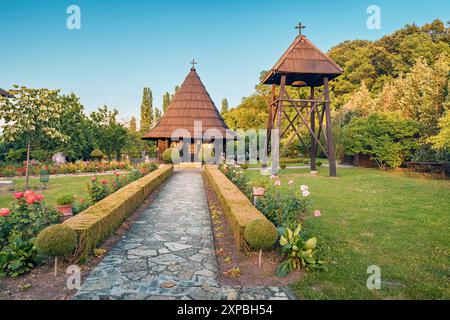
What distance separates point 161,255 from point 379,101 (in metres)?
34.3

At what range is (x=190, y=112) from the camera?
1125 inches

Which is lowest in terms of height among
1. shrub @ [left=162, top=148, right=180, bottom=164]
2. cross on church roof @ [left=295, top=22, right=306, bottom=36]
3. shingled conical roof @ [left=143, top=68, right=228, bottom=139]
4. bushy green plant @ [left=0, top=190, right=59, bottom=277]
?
bushy green plant @ [left=0, top=190, right=59, bottom=277]

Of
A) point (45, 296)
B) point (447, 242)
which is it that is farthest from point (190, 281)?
point (447, 242)

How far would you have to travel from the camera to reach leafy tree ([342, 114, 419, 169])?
24.0 meters

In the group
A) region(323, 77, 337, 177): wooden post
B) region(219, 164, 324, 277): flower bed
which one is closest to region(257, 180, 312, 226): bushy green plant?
region(219, 164, 324, 277): flower bed

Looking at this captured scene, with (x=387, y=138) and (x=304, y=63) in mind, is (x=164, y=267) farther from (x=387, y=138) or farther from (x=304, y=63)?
(x=387, y=138)

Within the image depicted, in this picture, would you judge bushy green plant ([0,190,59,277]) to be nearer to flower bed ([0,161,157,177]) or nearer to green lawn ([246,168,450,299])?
green lawn ([246,168,450,299])

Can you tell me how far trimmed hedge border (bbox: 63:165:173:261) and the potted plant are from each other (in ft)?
3.34

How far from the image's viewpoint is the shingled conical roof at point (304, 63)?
17.1 m

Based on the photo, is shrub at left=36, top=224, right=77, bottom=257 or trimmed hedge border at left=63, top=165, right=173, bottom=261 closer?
shrub at left=36, top=224, right=77, bottom=257

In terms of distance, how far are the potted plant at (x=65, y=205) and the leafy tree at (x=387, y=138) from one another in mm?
23344

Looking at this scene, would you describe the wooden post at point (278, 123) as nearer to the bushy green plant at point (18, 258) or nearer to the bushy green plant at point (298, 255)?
the bushy green plant at point (298, 255)
